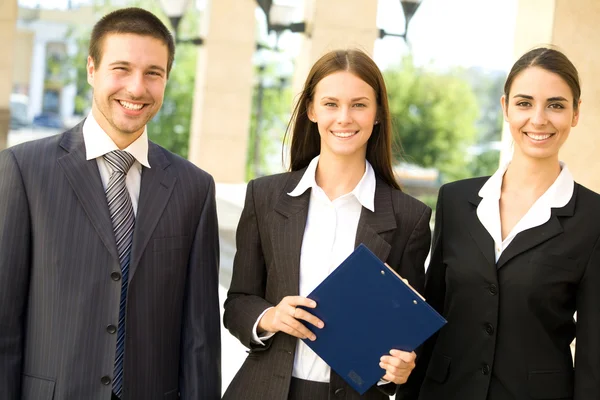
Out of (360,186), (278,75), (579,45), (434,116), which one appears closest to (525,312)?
(360,186)

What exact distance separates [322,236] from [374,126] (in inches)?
23.1

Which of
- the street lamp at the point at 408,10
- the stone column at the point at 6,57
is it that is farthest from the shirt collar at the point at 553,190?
the stone column at the point at 6,57

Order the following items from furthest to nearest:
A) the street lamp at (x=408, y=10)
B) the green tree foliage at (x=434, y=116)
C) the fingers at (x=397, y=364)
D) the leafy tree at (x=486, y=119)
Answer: the leafy tree at (x=486, y=119)
the green tree foliage at (x=434, y=116)
the street lamp at (x=408, y=10)
the fingers at (x=397, y=364)

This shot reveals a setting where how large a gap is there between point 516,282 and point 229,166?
11068 mm

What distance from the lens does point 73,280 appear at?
2.99 m

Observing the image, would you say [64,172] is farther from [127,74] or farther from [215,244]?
[215,244]

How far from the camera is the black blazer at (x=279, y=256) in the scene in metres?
3.26

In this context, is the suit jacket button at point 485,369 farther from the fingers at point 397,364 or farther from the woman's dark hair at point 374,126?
the woman's dark hair at point 374,126

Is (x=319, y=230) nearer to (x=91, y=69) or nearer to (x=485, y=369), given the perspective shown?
(x=485, y=369)

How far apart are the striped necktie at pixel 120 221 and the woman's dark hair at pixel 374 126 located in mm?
811

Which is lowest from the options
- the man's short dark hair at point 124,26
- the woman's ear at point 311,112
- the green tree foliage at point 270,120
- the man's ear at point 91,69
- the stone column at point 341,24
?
the green tree foliage at point 270,120

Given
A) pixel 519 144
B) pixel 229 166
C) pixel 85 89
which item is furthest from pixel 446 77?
pixel 519 144

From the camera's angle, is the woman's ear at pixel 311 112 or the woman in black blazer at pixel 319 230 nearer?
the woman in black blazer at pixel 319 230

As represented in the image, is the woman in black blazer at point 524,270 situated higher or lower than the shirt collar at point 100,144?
lower
